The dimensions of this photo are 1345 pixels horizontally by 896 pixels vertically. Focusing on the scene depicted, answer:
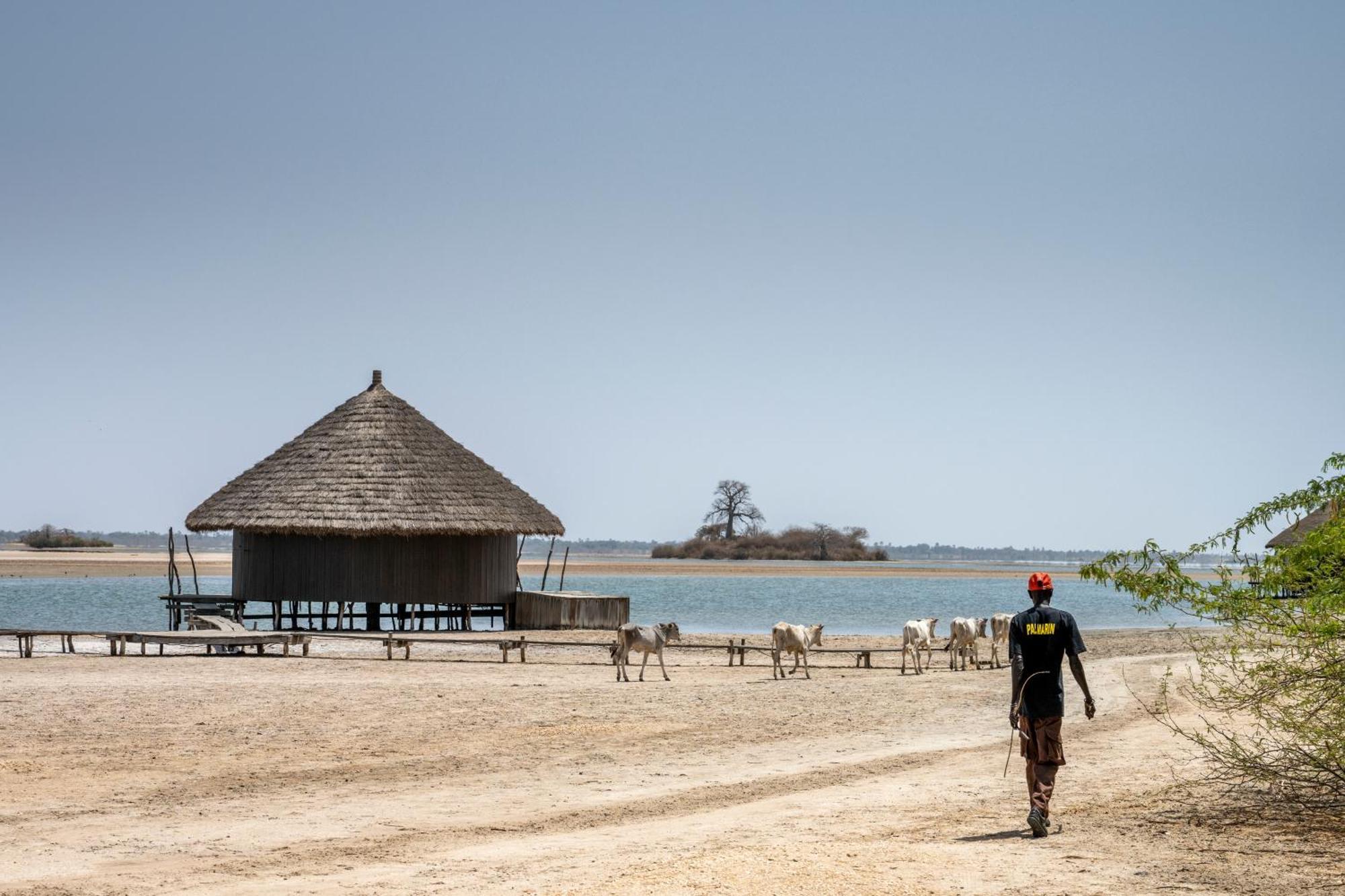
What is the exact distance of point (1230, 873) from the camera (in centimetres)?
870

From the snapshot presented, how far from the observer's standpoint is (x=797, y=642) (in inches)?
924

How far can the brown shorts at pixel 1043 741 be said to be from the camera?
9.77 metres

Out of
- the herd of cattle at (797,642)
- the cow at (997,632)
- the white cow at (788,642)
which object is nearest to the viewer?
the herd of cattle at (797,642)

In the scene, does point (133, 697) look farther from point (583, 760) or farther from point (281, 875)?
point (281, 875)

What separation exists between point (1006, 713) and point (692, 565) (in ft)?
325

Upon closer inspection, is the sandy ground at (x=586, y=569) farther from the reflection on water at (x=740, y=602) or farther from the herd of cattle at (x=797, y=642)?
the herd of cattle at (x=797, y=642)

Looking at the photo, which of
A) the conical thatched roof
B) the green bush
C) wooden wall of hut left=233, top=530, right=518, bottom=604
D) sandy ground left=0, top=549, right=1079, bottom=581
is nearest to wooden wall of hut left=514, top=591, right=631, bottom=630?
wooden wall of hut left=233, top=530, right=518, bottom=604

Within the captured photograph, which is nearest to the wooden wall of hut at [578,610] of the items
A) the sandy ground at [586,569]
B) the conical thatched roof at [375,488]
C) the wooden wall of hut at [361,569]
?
the wooden wall of hut at [361,569]

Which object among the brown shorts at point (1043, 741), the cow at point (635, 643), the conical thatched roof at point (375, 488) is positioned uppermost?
the conical thatched roof at point (375, 488)

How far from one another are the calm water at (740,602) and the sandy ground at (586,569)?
5.09 metres

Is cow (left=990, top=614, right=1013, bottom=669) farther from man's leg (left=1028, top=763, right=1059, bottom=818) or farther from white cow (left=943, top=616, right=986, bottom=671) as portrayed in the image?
man's leg (left=1028, top=763, right=1059, bottom=818)

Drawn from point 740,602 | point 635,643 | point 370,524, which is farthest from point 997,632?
point 740,602

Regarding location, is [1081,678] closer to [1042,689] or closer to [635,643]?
[1042,689]

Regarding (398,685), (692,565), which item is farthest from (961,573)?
(398,685)
